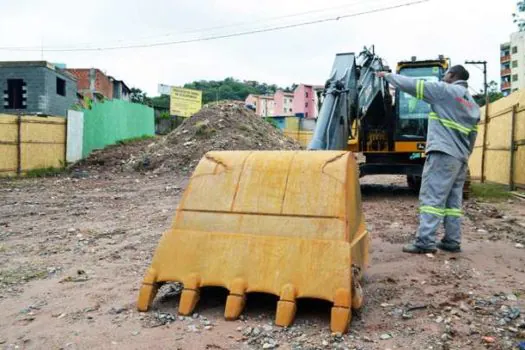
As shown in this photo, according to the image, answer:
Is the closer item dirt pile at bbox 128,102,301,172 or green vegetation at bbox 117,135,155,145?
dirt pile at bbox 128,102,301,172

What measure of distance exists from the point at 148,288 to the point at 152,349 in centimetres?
61

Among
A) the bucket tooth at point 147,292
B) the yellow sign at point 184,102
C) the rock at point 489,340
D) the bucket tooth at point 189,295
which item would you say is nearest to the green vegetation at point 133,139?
the yellow sign at point 184,102

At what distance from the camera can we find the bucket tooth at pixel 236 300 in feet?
10.5

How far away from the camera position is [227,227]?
348cm

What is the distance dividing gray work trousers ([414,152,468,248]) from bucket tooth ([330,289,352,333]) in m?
2.09

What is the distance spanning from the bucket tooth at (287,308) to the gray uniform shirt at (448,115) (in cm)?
244

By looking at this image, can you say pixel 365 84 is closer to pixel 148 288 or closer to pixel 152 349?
pixel 148 288

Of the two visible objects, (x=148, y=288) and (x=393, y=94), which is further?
(x=393, y=94)

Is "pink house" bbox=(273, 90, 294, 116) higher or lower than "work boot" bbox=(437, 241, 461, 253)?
higher

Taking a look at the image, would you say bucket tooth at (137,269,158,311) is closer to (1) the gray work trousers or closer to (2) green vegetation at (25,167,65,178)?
(1) the gray work trousers

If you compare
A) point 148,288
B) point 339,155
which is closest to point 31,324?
point 148,288

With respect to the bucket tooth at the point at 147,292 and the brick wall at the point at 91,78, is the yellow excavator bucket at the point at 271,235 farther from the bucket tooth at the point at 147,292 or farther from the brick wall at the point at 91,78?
the brick wall at the point at 91,78

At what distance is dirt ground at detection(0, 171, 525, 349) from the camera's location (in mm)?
2984

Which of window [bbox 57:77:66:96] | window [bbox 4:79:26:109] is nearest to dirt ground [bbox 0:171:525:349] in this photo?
window [bbox 4:79:26:109]
